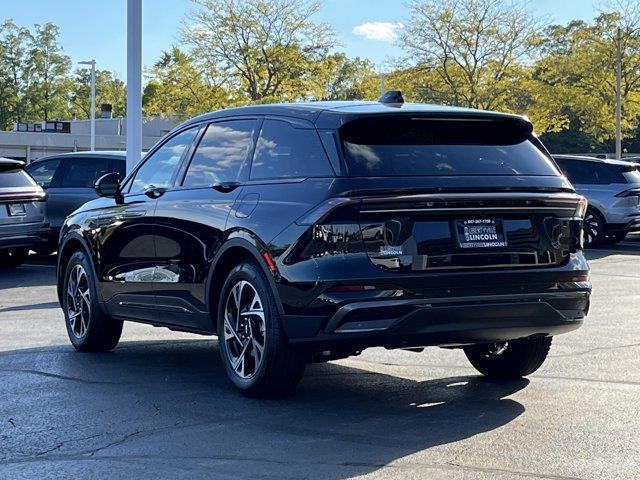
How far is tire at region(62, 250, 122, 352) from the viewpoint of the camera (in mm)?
8289

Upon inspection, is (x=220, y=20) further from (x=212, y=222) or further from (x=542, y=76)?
(x=212, y=222)

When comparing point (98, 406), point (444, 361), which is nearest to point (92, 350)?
point (98, 406)

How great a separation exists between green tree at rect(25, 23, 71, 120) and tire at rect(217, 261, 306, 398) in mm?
90020

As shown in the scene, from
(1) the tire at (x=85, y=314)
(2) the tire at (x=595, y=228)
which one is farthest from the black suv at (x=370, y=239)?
(2) the tire at (x=595, y=228)

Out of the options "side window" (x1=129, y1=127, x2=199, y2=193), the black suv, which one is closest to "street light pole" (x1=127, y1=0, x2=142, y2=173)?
"side window" (x1=129, y1=127, x2=199, y2=193)

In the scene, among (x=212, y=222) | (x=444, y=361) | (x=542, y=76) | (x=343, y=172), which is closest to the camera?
(x=343, y=172)

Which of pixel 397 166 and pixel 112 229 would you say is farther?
pixel 112 229

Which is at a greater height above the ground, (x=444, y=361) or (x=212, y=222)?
(x=212, y=222)

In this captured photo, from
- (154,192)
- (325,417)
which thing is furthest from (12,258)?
(325,417)

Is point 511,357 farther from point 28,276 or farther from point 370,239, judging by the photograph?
point 28,276

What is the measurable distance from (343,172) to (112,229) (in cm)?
283

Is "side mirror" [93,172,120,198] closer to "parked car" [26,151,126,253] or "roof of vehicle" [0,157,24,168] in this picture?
"roof of vehicle" [0,157,24,168]

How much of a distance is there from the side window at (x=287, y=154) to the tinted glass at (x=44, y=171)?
417 inches

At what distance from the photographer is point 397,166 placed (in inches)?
234
